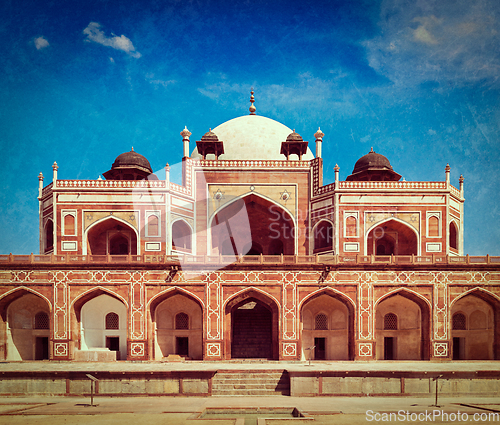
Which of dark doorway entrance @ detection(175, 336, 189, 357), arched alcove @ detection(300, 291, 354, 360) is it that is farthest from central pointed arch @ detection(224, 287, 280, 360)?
dark doorway entrance @ detection(175, 336, 189, 357)

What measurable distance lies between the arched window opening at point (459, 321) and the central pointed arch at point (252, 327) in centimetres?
840

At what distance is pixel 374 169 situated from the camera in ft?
88.9

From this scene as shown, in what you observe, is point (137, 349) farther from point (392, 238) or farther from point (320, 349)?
point (392, 238)

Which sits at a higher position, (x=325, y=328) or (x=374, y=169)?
(x=374, y=169)

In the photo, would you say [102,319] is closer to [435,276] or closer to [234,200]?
[234,200]

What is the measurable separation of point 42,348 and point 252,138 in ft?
54.7

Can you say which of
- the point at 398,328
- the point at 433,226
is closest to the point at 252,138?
the point at 433,226

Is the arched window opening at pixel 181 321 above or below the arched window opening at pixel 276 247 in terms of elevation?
below

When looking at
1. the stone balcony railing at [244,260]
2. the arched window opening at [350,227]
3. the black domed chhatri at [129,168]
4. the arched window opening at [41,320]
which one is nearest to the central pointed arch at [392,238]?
the arched window opening at [350,227]

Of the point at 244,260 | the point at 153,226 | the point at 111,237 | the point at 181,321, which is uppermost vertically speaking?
the point at 153,226

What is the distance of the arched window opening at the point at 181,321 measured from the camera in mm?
22922

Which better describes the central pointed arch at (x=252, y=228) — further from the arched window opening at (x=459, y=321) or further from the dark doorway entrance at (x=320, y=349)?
the arched window opening at (x=459, y=321)

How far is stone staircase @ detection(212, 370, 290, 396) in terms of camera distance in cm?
1577

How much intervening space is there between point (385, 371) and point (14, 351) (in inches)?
633
